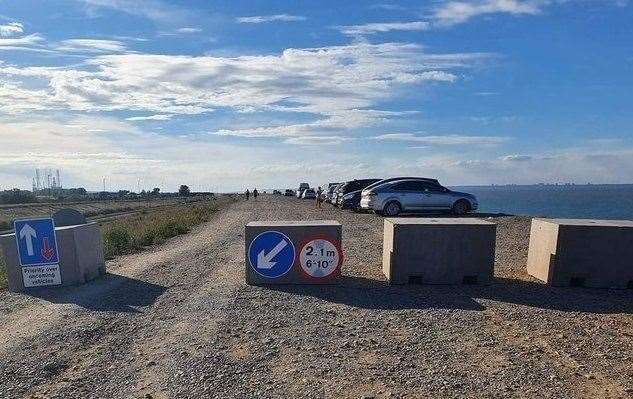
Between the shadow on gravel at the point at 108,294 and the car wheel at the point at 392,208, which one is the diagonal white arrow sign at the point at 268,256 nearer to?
the shadow on gravel at the point at 108,294

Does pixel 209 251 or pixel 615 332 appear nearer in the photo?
pixel 615 332

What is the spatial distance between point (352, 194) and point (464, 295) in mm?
18274

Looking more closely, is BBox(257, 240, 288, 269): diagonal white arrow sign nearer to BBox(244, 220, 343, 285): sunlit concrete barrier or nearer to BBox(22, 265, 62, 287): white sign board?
BBox(244, 220, 343, 285): sunlit concrete barrier

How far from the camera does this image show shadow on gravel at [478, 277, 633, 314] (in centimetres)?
686

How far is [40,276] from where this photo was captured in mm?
8438

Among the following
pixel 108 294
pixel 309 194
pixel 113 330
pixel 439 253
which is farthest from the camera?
pixel 309 194

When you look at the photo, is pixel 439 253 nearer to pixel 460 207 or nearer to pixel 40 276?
pixel 40 276

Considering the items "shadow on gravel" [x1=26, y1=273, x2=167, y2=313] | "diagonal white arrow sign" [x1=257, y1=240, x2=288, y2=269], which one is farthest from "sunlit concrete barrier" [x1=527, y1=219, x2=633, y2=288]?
"shadow on gravel" [x1=26, y1=273, x2=167, y2=313]

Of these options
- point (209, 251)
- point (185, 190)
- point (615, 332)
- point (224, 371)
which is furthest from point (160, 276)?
point (185, 190)

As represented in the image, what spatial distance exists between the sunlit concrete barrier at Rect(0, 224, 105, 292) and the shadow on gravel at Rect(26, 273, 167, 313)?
0.55ft

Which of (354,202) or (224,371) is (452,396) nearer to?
(224,371)

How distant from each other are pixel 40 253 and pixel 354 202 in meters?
18.5

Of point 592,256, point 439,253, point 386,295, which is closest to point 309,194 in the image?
point 439,253

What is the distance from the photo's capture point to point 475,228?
315 inches
